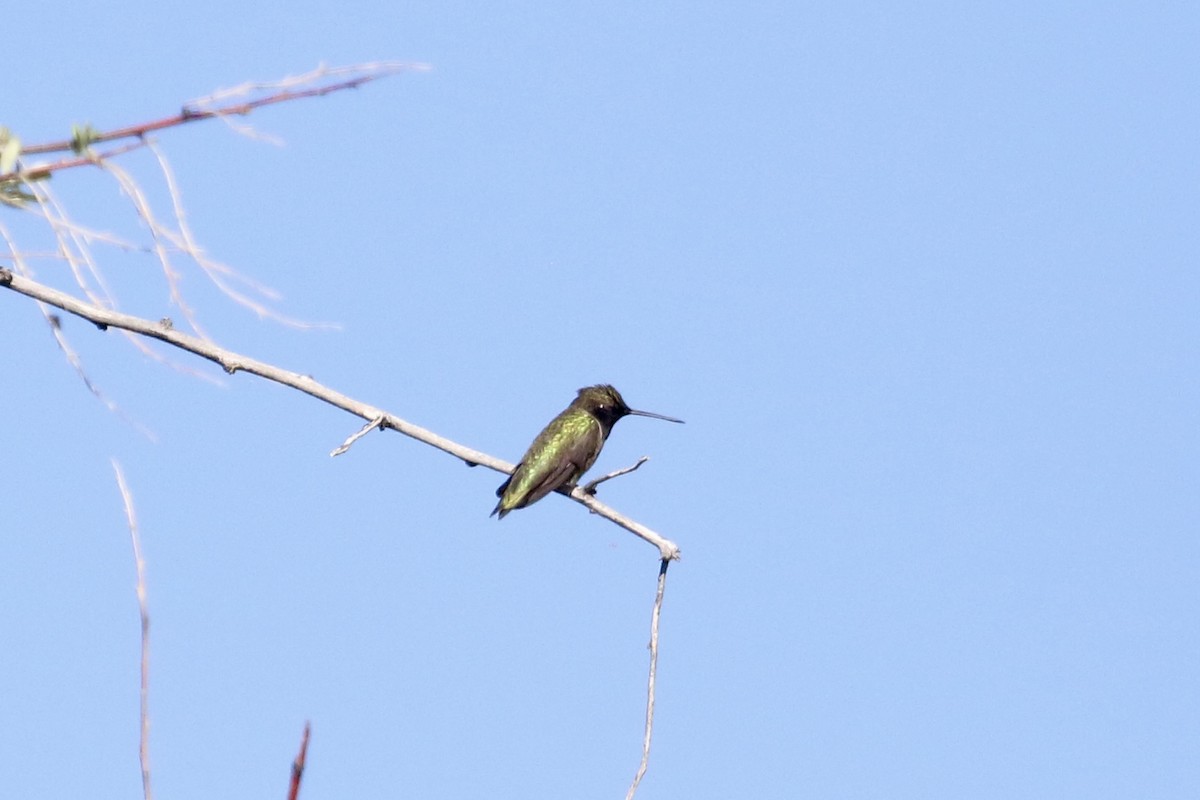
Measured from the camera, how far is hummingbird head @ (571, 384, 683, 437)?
496 inches

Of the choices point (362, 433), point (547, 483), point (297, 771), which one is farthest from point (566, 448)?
point (297, 771)

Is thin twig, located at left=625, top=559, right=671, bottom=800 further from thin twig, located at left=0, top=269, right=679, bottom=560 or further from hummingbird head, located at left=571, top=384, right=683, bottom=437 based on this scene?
hummingbird head, located at left=571, top=384, right=683, bottom=437

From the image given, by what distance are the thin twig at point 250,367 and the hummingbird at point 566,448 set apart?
17.2ft

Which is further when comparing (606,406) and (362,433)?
(606,406)

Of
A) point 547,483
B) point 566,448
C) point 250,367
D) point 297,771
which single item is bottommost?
point 297,771

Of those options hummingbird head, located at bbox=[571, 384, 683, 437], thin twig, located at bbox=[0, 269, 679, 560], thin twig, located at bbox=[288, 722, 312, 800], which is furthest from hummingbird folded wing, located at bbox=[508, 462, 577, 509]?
thin twig, located at bbox=[288, 722, 312, 800]

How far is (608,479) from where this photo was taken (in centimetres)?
618

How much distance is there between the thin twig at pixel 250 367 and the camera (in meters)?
3.95

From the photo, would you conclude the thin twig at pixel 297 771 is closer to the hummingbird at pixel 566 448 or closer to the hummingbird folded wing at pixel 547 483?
the hummingbird at pixel 566 448

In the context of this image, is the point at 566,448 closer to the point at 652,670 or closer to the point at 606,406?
the point at 606,406

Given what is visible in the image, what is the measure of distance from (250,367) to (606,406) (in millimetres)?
8307

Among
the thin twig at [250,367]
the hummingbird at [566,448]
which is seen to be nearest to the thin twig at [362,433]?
the thin twig at [250,367]

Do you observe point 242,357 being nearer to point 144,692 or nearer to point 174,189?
point 174,189

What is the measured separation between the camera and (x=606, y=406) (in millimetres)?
12625
